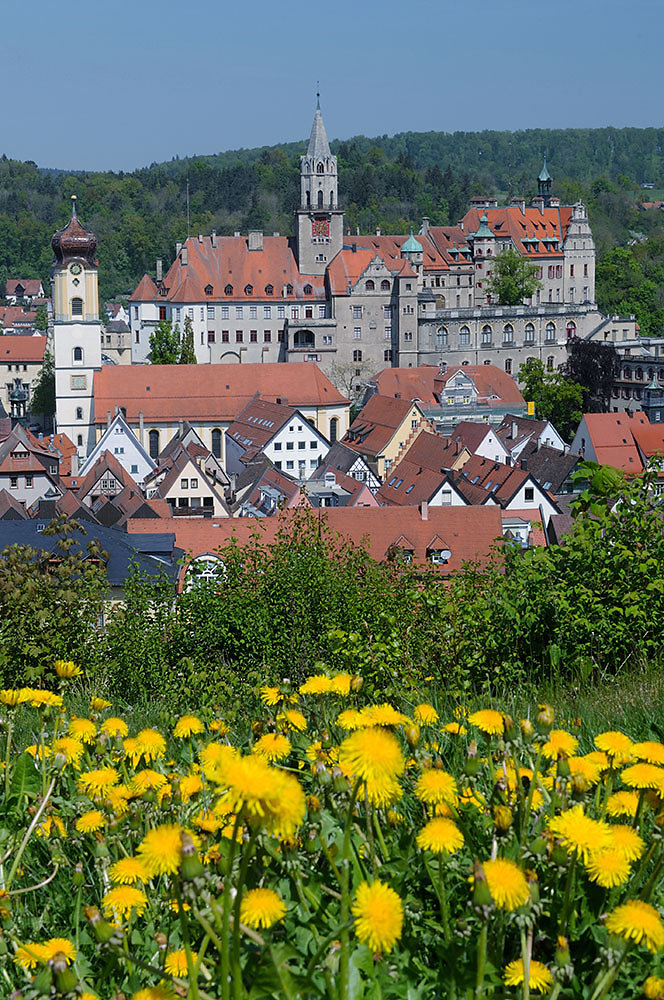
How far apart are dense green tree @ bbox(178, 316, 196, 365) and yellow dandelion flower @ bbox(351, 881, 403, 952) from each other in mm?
70154

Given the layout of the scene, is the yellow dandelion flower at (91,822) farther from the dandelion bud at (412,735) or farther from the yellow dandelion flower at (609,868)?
the yellow dandelion flower at (609,868)

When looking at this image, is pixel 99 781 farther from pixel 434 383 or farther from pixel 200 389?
pixel 434 383

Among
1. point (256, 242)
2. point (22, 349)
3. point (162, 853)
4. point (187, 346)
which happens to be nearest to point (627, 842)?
point (162, 853)

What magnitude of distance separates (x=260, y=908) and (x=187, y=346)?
71.6 metres

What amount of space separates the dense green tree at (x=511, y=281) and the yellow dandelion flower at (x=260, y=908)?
84138 millimetres

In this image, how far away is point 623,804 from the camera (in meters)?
2.79

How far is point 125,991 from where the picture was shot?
2.62 meters

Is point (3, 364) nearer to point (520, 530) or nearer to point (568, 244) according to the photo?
point (568, 244)

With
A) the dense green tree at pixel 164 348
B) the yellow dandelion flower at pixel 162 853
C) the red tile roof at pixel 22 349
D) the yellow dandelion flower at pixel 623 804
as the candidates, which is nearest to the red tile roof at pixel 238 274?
the dense green tree at pixel 164 348

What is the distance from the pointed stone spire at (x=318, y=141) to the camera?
275 ft

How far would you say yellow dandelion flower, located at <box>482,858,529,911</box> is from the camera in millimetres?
2162

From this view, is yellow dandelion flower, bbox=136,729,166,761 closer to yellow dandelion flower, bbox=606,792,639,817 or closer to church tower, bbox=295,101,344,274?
yellow dandelion flower, bbox=606,792,639,817

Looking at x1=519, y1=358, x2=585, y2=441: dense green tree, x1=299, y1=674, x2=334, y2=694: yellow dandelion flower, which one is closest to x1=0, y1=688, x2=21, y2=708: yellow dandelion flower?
x1=299, y1=674, x2=334, y2=694: yellow dandelion flower

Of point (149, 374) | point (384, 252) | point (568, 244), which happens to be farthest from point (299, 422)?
point (568, 244)
